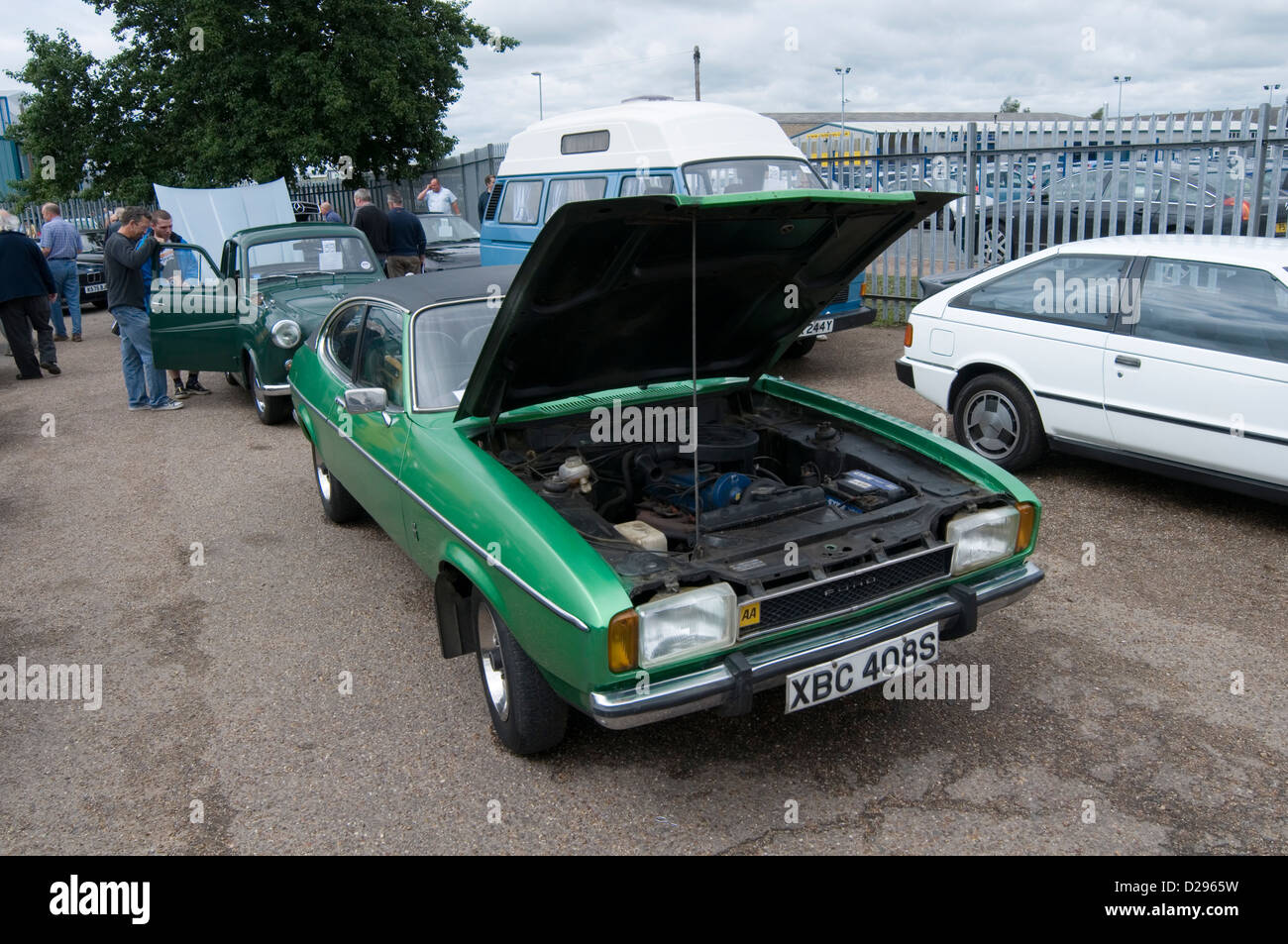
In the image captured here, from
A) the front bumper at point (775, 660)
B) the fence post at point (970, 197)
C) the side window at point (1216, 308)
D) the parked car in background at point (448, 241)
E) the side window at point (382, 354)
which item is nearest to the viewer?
the front bumper at point (775, 660)

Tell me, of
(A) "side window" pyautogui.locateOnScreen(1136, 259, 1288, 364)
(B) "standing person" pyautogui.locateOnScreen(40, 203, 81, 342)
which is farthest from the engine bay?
(B) "standing person" pyautogui.locateOnScreen(40, 203, 81, 342)

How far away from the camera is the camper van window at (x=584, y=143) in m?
9.27

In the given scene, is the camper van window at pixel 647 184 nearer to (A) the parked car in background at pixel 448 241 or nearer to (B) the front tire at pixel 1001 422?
(B) the front tire at pixel 1001 422

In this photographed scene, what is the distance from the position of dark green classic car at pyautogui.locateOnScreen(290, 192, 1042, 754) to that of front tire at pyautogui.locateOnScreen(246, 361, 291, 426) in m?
3.69

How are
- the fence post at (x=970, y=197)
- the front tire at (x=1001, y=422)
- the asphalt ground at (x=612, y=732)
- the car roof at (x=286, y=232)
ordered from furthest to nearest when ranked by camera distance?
the fence post at (x=970, y=197) → the car roof at (x=286, y=232) → the front tire at (x=1001, y=422) → the asphalt ground at (x=612, y=732)

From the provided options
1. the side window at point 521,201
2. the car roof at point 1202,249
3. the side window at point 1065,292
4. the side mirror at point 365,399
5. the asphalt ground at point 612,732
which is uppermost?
the side window at point 521,201

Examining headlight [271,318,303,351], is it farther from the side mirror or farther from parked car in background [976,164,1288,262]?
parked car in background [976,164,1288,262]

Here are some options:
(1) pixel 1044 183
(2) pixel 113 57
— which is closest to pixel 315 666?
(1) pixel 1044 183

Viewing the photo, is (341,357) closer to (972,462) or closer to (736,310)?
(736,310)

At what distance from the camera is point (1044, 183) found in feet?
34.7

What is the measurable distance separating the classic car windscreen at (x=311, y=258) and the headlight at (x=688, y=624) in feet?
23.9

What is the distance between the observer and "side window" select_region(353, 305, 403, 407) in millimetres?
4395

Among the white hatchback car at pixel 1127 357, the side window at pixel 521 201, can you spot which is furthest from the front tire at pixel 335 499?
the side window at pixel 521 201
